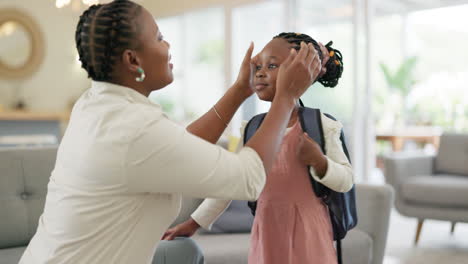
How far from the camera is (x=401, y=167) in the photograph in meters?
3.88

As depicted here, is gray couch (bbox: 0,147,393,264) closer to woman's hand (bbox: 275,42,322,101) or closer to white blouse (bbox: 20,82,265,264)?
white blouse (bbox: 20,82,265,264)

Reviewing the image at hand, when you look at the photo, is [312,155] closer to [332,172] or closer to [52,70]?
[332,172]

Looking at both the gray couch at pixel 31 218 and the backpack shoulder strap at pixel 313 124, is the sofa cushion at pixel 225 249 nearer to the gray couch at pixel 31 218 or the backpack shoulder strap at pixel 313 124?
the gray couch at pixel 31 218

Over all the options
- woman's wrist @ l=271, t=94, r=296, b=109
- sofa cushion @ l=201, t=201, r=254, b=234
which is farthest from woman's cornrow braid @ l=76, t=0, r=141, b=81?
sofa cushion @ l=201, t=201, r=254, b=234

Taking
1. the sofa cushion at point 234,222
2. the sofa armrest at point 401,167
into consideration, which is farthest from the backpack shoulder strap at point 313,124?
the sofa armrest at point 401,167

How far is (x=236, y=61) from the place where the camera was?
646 cm

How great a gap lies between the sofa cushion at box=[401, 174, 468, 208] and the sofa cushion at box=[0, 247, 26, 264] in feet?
9.11

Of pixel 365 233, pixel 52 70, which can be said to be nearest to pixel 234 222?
pixel 365 233

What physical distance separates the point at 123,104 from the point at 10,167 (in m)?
1.38

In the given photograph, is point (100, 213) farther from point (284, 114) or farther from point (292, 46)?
point (292, 46)

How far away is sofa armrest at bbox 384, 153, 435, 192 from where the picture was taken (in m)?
3.86

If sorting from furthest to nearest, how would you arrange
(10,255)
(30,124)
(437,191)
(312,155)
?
(30,124) < (437,191) < (10,255) < (312,155)

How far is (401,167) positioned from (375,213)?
59.4 inches

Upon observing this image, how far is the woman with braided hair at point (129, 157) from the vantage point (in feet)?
3.09
